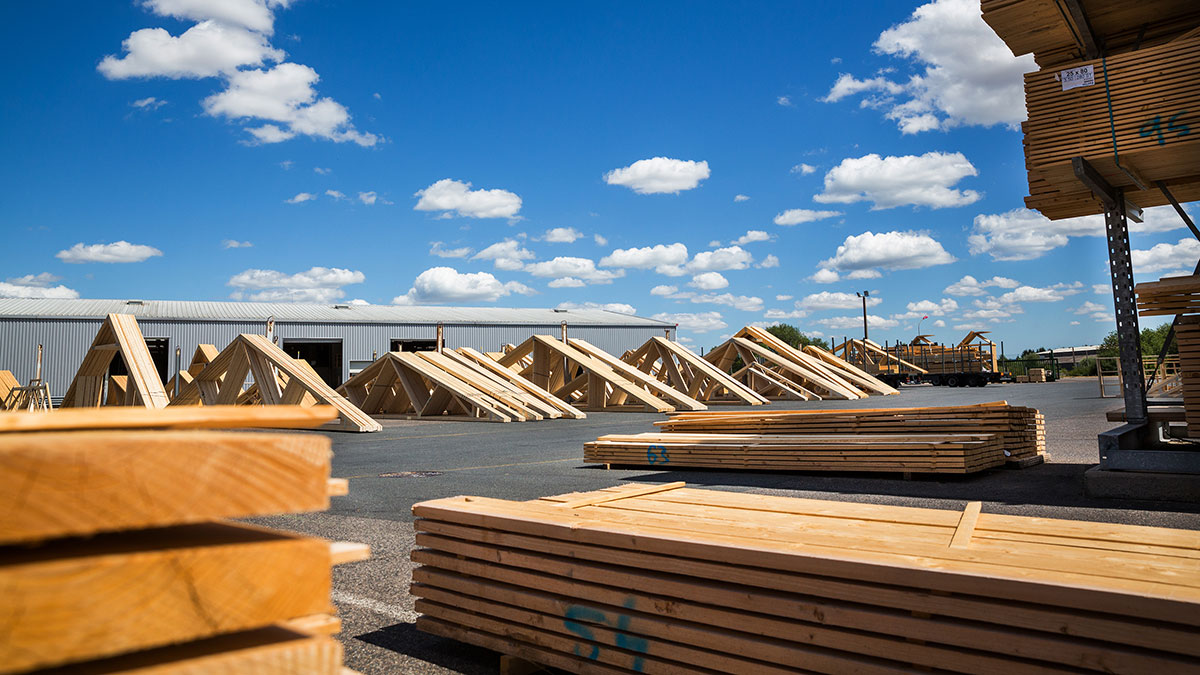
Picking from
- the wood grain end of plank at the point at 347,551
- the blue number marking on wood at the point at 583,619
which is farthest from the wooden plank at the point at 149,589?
the blue number marking on wood at the point at 583,619

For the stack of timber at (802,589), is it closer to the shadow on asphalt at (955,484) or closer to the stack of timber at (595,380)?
the shadow on asphalt at (955,484)

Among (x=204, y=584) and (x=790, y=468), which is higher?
(x=204, y=584)

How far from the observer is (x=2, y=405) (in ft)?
51.9

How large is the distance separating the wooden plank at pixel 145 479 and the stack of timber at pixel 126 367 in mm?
14431

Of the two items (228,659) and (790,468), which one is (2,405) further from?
(228,659)

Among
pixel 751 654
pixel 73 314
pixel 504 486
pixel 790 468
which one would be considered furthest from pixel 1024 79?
pixel 73 314

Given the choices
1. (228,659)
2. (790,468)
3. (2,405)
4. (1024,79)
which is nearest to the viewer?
(228,659)

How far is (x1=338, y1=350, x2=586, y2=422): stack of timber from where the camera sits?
72.3 feet

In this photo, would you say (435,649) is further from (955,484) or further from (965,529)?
(955,484)

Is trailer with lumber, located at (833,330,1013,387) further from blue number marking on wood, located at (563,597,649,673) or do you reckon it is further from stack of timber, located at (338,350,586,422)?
blue number marking on wood, located at (563,597,649,673)

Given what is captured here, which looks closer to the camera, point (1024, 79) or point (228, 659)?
point (228, 659)

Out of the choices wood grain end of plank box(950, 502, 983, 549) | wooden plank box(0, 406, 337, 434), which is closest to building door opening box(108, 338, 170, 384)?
wood grain end of plank box(950, 502, 983, 549)

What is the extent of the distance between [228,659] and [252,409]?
489 millimetres

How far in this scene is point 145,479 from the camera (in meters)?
1.33
